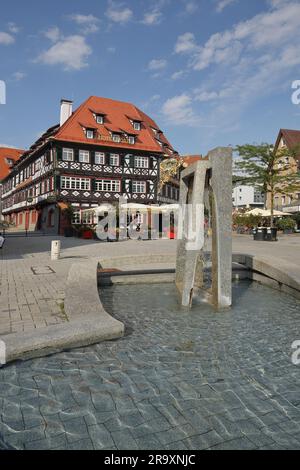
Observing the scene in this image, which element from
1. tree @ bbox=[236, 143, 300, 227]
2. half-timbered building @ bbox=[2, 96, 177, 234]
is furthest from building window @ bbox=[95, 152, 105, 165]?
tree @ bbox=[236, 143, 300, 227]

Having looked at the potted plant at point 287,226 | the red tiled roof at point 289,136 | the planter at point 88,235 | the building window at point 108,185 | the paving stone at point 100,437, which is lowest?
the paving stone at point 100,437

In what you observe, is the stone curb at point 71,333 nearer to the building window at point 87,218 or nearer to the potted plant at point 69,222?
the potted plant at point 69,222

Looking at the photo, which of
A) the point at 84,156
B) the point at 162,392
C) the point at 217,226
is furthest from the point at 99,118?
the point at 162,392

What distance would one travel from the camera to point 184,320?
A: 531cm

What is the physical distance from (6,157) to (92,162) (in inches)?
1506

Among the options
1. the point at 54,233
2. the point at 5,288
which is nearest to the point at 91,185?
the point at 54,233

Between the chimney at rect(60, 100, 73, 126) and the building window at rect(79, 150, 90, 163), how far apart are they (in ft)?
20.7

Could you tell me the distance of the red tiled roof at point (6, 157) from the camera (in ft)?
209

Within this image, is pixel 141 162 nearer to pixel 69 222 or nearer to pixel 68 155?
pixel 68 155

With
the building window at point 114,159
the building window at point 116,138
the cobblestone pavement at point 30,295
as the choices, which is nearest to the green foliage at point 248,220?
the building window at point 114,159

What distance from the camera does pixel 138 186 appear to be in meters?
36.6

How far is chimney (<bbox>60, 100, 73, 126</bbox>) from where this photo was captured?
38.3 metres

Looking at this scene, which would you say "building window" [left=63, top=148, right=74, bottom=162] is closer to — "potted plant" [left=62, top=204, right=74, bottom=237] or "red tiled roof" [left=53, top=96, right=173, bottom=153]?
"red tiled roof" [left=53, top=96, right=173, bottom=153]

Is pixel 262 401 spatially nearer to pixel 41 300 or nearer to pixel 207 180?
pixel 41 300
